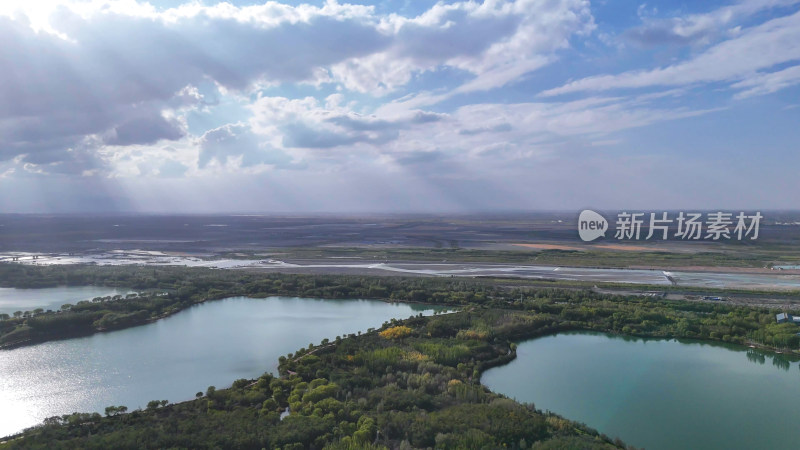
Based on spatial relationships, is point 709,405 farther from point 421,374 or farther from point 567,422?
point 421,374

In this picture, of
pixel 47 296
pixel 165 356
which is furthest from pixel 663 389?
pixel 47 296

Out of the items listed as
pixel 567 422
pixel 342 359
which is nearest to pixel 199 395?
pixel 342 359

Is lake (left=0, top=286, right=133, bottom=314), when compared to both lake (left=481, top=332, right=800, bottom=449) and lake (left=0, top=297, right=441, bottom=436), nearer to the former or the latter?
lake (left=0, top=297, right=441, bottom=436)

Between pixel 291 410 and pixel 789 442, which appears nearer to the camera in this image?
pixel 789 442

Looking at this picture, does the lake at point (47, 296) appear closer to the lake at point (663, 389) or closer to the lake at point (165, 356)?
the lake at point (165, 356)

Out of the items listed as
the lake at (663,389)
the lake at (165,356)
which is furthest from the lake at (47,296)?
the lake at (663,389)

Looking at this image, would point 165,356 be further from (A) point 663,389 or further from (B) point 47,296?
(A) point 663,389

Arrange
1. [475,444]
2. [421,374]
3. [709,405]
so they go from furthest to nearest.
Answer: [421,374] → [709,405] → [475,444]
